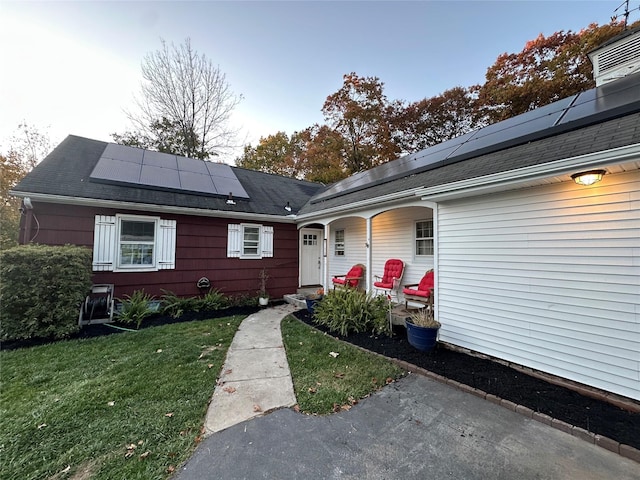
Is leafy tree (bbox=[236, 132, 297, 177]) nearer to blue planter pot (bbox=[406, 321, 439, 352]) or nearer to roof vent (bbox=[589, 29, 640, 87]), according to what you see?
roof vent (bbox=[589, 29, 640, 87])

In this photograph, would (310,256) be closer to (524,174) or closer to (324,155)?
(524,174)

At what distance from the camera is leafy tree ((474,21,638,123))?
10.6 m

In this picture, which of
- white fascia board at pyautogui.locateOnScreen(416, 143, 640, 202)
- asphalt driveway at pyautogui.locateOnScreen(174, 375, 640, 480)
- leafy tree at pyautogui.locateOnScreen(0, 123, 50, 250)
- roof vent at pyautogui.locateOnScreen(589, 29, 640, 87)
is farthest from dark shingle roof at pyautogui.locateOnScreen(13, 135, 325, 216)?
roof vent at pyautogui.locateOnScreen(589, 29, 640, 87)

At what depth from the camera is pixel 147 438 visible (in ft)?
6.66

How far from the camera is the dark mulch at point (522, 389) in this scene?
222 centimetres

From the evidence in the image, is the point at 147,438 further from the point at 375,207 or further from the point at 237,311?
the point at 375,207

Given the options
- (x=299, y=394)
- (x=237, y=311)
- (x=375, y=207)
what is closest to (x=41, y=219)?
(x=237, y=311)

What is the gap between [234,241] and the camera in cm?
723

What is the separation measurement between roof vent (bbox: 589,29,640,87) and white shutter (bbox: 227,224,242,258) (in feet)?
28.9

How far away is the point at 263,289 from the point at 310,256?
7.10ft

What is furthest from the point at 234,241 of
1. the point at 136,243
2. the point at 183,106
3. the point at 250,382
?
the point at 183,106

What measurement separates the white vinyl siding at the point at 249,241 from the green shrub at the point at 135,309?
2175 millimetres

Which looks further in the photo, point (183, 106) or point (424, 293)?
point (183, 106)

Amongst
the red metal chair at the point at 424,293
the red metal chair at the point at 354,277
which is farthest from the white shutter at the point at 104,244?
the red metal chair at the point at 424,293
